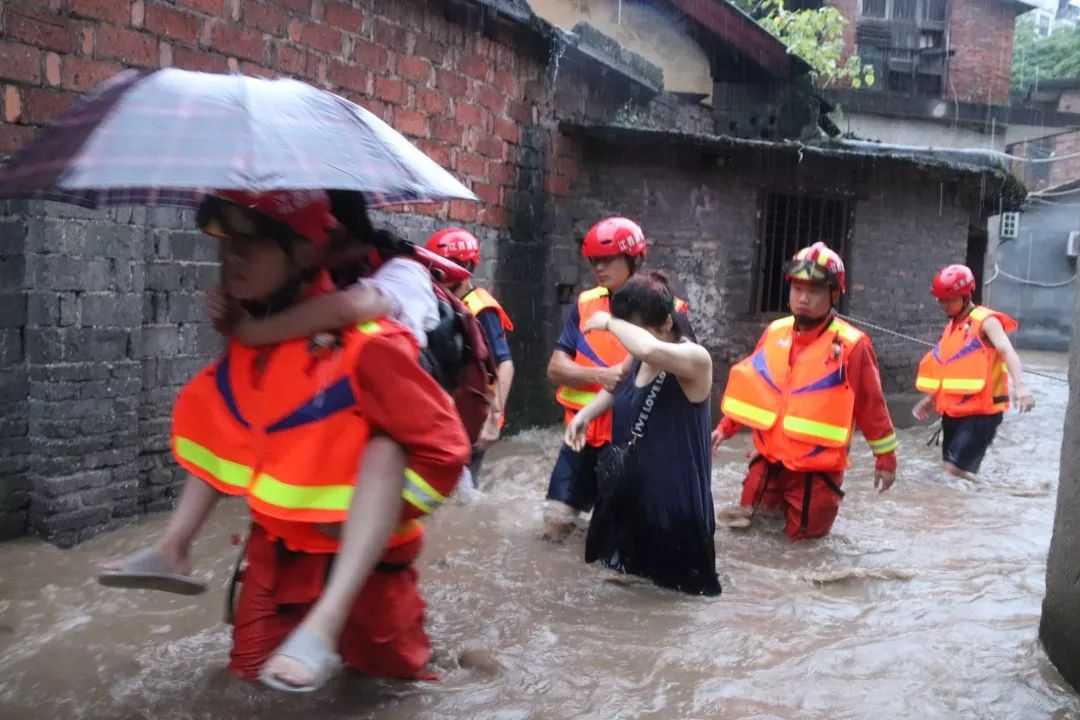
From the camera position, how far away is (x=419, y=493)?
7.98 ft

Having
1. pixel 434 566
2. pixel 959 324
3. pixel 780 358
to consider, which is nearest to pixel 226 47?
pixel 434 566

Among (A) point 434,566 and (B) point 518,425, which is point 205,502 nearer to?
(A) point 434,566

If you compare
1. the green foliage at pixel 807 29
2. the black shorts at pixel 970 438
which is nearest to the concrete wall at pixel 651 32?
the green foliage at pixel 807 29

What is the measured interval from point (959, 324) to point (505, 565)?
4.55 m

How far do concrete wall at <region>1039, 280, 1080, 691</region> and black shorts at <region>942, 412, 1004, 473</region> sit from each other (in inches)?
172

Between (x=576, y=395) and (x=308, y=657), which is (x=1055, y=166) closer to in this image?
(x=576, y=395)

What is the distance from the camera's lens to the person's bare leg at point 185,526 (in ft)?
8.49

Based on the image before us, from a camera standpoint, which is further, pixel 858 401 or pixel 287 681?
pixel 858 401

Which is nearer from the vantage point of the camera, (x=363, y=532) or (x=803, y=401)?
(x=363, y=532)

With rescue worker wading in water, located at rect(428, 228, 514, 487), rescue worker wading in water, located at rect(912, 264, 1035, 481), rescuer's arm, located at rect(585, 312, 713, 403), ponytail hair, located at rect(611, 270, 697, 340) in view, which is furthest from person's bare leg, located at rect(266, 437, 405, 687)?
rescue worker wading in water, located at rect(912, 264, 1035, 481)

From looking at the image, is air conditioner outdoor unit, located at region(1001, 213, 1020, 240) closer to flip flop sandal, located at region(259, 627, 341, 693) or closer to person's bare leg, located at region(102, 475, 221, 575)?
person's bare leg, located at region(102, 475, 221, 575)

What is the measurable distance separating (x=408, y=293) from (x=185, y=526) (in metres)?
0.85

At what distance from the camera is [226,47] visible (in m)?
5.59

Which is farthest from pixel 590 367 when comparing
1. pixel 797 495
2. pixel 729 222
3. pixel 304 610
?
pixel 729 222
